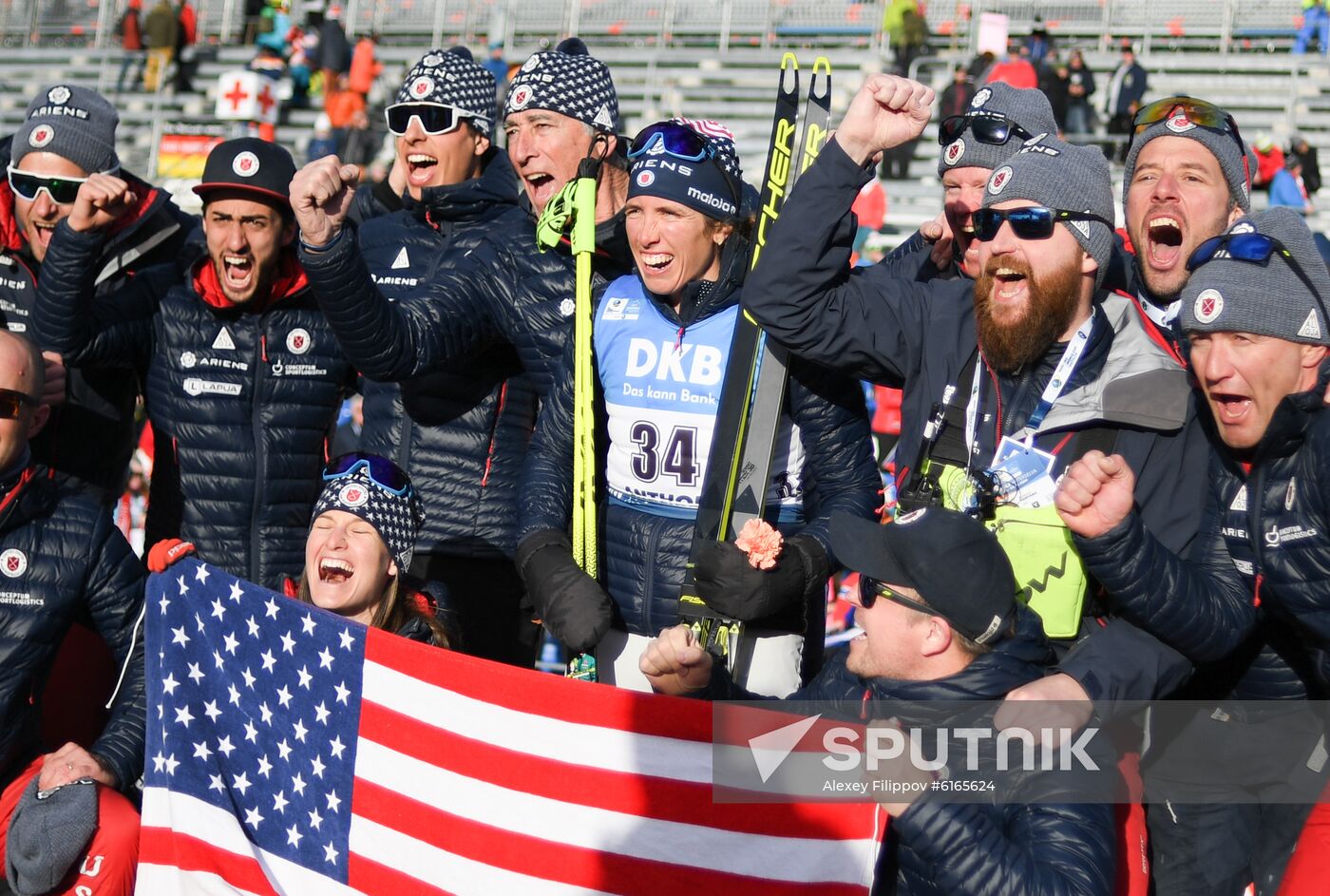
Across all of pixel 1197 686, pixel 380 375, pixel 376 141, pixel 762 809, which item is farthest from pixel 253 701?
pixel 376 141

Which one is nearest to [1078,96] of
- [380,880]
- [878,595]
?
[878,595]

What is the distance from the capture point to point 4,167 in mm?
5477

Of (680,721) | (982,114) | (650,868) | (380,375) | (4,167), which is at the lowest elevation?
(650,868)

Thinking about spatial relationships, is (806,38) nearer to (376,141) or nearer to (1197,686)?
(376,141)

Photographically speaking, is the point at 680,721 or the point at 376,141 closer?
the point at 680,721

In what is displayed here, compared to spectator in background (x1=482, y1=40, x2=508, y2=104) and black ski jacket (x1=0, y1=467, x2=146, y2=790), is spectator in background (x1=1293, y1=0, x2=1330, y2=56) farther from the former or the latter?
black ski jacket (x1=0, y1=467, x2=146, y2=790)

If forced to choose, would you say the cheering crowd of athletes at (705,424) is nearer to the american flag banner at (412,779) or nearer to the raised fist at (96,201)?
the raised fist at (96,201)

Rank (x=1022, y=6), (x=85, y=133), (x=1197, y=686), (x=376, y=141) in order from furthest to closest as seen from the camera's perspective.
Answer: (x=1022, y=6) → (x=376, y=141) → (x=85, y=133) → (x=1197, y=686)

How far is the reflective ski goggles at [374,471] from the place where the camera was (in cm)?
406

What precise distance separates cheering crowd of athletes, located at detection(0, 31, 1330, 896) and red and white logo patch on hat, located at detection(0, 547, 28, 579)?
0.01 metres

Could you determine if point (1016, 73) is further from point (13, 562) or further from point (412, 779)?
point (412, 779)

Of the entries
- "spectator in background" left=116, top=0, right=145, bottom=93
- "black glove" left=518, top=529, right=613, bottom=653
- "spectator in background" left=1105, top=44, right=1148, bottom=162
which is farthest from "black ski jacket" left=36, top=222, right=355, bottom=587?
"spectator in background" left=116, top=0, right=145, bottom=93

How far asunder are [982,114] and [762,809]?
2.17 m

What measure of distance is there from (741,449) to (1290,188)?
11.4 metres
